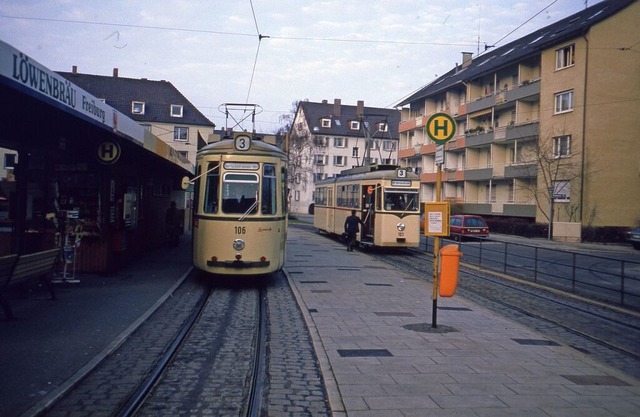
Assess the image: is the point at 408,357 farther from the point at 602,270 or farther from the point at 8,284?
the point at 602,270

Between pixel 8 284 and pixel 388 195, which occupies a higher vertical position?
pixel 388 195

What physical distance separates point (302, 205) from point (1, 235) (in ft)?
253

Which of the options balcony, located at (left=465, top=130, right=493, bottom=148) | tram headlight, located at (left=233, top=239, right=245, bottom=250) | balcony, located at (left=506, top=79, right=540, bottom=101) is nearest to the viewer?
tram headlight, located at (left=233, top=239, right=245, bottom=250)

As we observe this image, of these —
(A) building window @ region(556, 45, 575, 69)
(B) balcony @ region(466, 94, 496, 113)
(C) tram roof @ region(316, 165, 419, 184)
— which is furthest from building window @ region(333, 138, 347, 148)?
(C) tram roof @ region(316, 165, 419, 184)

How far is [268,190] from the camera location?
560 inches

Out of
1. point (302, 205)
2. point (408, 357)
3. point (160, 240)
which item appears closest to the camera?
point (408, 357)

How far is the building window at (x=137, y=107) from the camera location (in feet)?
238

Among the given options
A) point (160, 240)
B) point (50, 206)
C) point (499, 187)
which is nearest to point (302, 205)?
point (499, 187)

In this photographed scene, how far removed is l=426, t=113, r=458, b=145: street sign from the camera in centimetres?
978

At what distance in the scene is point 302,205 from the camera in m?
89.7

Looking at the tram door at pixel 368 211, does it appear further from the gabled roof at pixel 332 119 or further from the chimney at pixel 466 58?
the gabled roof at pixel 332 119

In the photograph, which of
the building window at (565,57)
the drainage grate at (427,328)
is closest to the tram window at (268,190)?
the drainage grate at (427,328)

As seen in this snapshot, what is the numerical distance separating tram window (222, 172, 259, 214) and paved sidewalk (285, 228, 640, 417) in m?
2.67

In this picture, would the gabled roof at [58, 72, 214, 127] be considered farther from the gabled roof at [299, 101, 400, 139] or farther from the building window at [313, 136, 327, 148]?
the gabled roof at [299, 101, 400, 139]
